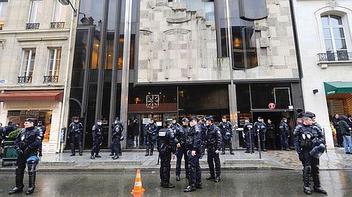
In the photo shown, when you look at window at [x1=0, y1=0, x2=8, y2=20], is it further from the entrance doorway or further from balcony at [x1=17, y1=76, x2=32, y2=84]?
the entrance doorway

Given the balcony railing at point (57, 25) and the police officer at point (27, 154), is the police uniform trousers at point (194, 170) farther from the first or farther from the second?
the balcony railing at point (57, 25)

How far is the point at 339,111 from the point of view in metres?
15.5

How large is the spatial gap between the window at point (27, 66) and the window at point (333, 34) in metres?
19.0

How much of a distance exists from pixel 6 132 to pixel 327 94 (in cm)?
1738

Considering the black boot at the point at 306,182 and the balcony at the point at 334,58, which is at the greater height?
the balcony at the point at 334,58

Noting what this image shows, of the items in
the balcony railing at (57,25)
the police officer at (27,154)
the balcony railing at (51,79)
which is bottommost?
the police officer at (27,154)

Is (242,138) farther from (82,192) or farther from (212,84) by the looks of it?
(82,192)

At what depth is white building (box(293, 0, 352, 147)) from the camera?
1471 cm

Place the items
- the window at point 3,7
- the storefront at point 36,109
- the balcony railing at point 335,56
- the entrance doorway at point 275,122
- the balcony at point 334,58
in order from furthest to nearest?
the window at point 3,7 < the storefront at point 36,109 < the balcony railing at point 335,56 < the balcony at point 334,58 < the entrance doorway at point 275,122

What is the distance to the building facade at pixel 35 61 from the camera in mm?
15891

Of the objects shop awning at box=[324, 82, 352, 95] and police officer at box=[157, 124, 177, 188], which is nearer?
police officer at box=[157, 124, 177, 188]

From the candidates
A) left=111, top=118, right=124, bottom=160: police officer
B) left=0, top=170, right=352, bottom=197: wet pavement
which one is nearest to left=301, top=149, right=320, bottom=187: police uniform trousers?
left=0, top=170, right=352, bottom=197: wet pavement

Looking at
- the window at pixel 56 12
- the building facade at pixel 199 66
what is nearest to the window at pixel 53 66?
the building facade at pixel 199 66

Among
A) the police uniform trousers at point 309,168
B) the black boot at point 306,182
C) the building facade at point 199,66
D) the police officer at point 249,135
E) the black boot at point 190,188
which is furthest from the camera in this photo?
the building facade at point 199,66
